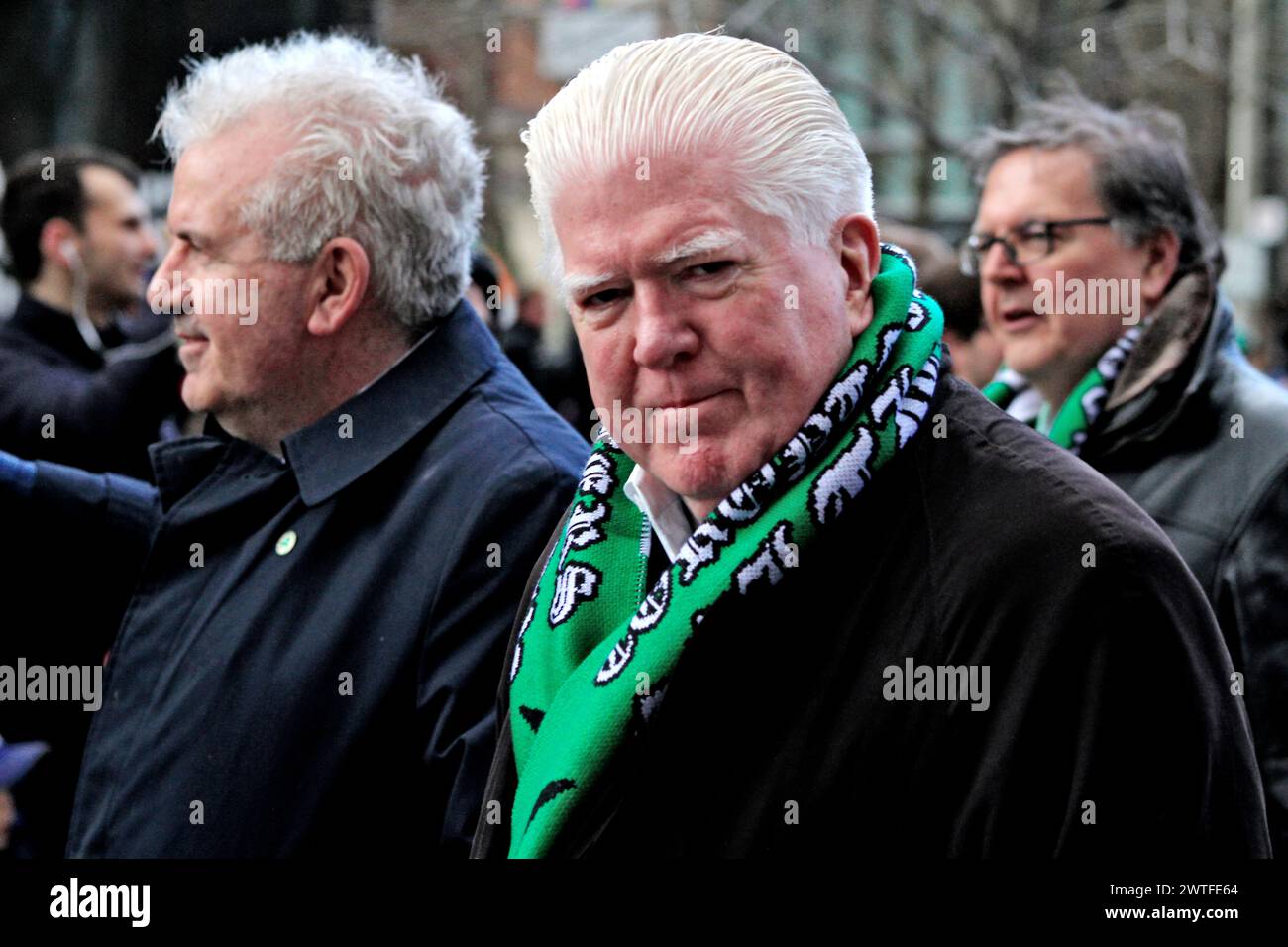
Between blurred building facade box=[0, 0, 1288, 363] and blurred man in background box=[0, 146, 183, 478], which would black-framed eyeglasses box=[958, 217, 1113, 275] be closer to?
blurred building facade box=[0, 0, 1288, 363]

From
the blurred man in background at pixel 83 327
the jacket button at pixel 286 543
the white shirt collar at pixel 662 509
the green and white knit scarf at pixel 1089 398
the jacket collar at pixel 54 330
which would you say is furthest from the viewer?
the jacket collar at pixel 54 330

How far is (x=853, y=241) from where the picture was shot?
82.1 inches

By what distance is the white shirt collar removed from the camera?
7.21 ft

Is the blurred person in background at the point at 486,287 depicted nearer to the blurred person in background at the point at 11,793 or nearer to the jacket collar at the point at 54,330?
the jacket collar at the point at 54,330

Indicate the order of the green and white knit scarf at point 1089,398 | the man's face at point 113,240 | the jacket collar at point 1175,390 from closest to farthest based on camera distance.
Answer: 1. the jacket collar at point 1175,390
2. the green and white knit scarf at point 1089,398
3. the man's face at point 113,240

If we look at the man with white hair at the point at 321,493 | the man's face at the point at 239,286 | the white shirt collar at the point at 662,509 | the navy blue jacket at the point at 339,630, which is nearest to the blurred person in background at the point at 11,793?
the man with white hair at the point at 321,493

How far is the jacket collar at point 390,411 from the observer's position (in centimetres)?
285

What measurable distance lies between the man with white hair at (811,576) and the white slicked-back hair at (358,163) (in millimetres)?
868

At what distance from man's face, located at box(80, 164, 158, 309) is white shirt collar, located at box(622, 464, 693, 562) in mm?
3459
